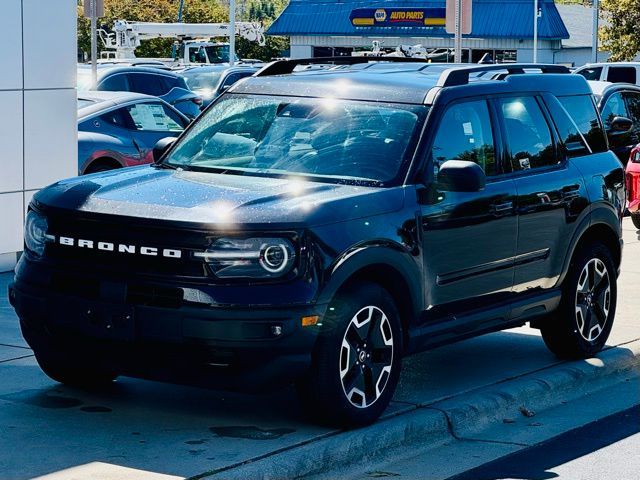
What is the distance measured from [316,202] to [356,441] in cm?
115

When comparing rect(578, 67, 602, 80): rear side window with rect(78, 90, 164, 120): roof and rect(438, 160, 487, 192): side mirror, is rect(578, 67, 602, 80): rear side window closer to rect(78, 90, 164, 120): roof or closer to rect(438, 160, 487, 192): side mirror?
rect(78, 90, 164, 120): roof

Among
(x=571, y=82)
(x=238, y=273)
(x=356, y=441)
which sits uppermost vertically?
Answer: (x=571, y=82)

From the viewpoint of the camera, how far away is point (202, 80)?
29.8 metres

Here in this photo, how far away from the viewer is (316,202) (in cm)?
661

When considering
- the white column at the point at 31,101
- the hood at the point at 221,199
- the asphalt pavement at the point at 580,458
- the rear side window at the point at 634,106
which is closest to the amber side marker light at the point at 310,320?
the hood at the point at 221,199

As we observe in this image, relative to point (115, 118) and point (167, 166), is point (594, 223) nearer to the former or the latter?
point (167, 166)

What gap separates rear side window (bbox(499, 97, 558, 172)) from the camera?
809 cm

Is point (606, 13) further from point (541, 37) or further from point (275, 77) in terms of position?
point (275, 77)

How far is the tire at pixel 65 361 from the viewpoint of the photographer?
6.71 m

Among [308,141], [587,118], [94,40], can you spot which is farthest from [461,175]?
[94,40]

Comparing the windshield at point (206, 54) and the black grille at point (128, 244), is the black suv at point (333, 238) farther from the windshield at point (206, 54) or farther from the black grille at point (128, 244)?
the windshield at point (206, 54)

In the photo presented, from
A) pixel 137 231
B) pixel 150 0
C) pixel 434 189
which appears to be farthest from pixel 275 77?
pixel 150 0

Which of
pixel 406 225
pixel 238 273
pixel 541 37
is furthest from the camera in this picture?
pixel 541 37

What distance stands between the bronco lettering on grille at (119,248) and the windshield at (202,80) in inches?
887
